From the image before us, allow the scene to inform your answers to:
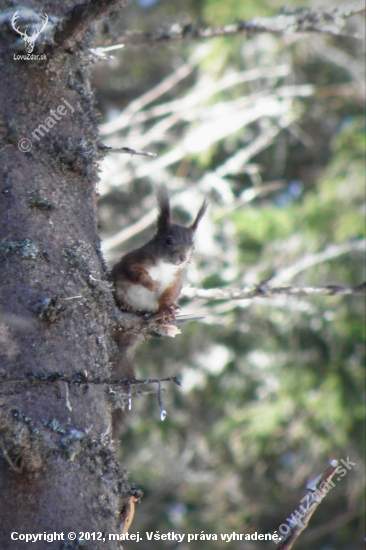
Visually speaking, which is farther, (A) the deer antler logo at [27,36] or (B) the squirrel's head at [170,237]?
(B) the squirrel's head at [170,237]

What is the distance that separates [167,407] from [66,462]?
5111 mm

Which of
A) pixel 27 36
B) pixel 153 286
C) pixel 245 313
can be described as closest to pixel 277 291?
pixel 153 286

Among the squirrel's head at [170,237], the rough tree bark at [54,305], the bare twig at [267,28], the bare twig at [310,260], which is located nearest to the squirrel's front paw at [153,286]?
the squirrel's head at [170,237]

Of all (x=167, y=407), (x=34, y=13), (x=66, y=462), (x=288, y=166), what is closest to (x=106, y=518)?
(x=66, y=462)

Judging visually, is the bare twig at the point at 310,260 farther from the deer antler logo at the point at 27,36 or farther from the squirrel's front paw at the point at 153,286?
the deer antler logo at the point at 27,36

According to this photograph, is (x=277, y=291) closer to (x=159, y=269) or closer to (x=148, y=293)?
(x=148, y=293)

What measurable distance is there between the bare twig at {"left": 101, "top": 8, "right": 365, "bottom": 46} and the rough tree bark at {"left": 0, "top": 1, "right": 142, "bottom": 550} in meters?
0.66

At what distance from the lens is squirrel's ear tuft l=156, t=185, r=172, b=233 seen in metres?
3.07

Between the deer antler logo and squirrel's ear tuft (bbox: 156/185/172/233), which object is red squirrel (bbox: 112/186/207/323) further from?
the deer antler logo

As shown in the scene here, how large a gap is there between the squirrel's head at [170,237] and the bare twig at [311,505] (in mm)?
1730

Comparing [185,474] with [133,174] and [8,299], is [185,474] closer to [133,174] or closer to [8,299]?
[133,174]

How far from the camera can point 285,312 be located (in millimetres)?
5453

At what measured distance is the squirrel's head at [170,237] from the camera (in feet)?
10.2

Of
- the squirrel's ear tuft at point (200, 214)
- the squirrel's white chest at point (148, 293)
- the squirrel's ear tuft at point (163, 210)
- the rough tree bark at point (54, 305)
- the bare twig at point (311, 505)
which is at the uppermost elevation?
the squirrel's ear tuft at point (163, 210)
